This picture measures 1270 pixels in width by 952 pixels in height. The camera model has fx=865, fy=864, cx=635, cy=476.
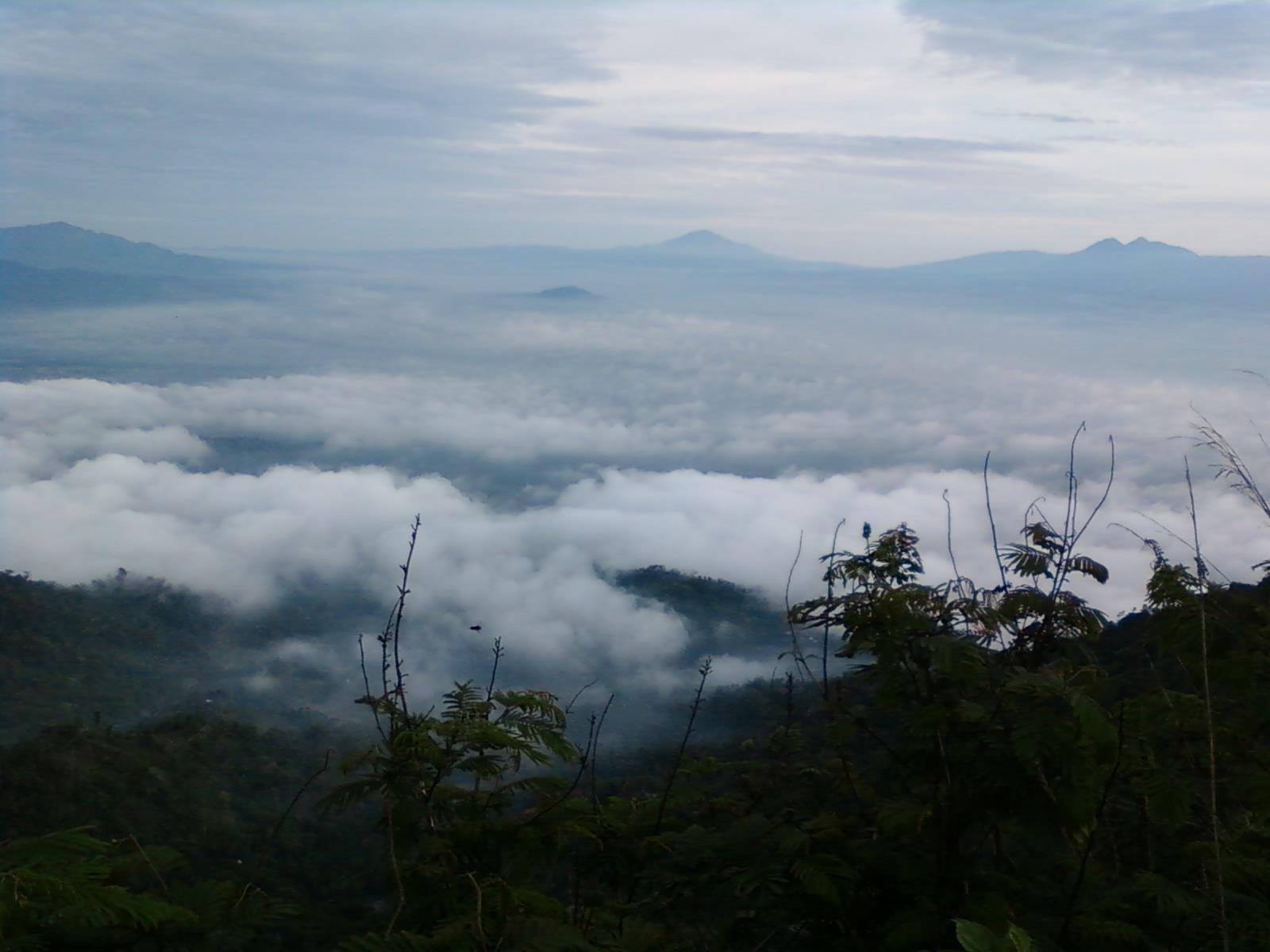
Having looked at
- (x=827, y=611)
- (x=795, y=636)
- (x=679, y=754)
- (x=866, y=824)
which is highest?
(x=827, y=611)

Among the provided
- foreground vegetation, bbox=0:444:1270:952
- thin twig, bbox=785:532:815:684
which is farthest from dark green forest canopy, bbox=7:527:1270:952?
thin twig, bbox=785:532:815:684

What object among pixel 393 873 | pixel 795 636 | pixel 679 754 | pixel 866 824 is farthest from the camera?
pixel 795 636

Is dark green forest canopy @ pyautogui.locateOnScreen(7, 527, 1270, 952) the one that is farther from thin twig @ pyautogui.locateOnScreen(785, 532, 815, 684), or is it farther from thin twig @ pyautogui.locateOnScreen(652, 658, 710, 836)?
thin twig @ pyautogui.locateOnScreen(785, 532, 815, 684)

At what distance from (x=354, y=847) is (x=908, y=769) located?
19.4 ft

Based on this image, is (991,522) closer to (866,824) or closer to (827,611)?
(827,611)

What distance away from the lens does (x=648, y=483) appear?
594ft

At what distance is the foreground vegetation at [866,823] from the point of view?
8.52ft

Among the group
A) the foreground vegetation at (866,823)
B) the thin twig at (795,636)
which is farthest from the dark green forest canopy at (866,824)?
the thin twig at (795,636)

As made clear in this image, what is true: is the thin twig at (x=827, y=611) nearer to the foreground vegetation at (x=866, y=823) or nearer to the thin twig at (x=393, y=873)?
the foreground vegetation at (x=866, y=823)

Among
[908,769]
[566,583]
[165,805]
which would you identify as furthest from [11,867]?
[566,583]

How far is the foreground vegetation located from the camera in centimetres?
260

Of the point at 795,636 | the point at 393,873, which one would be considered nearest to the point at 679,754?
the point at 795,636

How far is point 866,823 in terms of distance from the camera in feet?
11.0

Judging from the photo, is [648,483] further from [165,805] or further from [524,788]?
[524,788]
